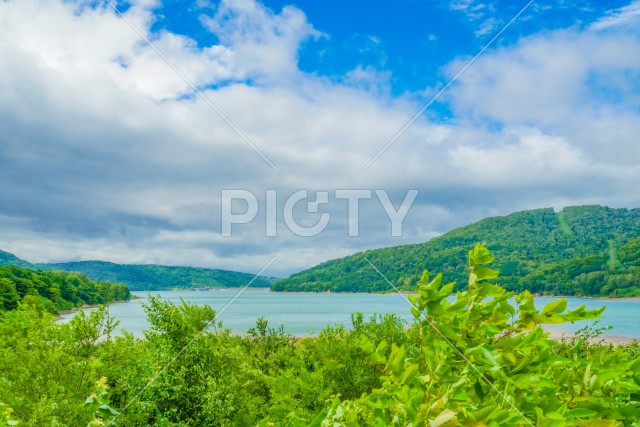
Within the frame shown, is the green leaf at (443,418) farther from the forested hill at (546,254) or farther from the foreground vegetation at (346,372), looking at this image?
the forested hill at (546,254)

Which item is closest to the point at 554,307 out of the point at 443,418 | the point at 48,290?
the point at 443,418

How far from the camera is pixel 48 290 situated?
105 metres

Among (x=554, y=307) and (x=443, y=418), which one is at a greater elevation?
(x=554, y=307)

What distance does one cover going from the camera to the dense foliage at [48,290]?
85.7 metres

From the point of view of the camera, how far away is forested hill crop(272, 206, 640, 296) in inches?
3638

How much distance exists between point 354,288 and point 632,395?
98271 millimetres

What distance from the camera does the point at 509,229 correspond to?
122250 millimetres

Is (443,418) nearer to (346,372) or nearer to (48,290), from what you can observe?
(346,372)

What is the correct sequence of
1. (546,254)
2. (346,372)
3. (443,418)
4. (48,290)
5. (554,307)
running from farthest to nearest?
1. (546,254)
2. (48,290)
3. (346,372)
4. (554,307)
5. (443,418)

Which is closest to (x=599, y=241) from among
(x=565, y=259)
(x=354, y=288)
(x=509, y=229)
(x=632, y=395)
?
(x=565, y=259)

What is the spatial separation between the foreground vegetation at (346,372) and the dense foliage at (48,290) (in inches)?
2717

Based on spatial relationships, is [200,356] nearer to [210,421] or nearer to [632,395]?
[210,421]

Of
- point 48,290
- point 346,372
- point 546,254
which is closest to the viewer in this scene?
point 346,372

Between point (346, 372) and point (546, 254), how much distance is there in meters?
113
